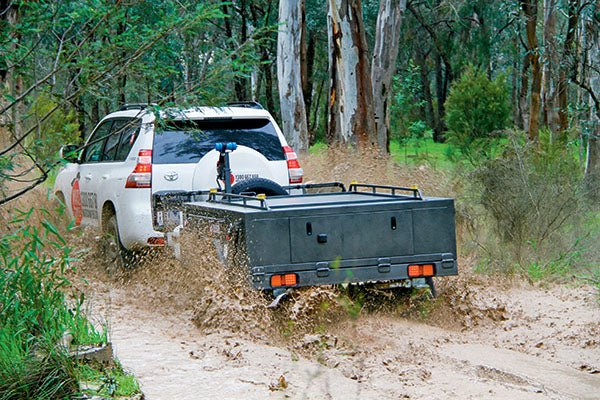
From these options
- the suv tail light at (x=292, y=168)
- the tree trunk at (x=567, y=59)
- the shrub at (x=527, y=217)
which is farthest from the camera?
the tree trunk at (x=567, y=59)

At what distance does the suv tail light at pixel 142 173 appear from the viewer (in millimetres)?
10711

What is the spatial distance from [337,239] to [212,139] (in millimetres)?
3208

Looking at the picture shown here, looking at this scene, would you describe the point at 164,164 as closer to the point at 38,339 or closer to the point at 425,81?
the point at 38,339

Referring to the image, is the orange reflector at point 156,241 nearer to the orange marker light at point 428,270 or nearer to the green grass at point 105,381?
the orange marker light at point 428,270

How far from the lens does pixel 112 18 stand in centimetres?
670

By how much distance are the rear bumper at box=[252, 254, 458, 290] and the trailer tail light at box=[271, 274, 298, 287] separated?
1.0 inches

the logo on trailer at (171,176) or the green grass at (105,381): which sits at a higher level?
the logo on trailer at (171,176)

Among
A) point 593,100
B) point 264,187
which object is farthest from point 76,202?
point 593,100

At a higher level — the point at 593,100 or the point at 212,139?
the point at 593,100

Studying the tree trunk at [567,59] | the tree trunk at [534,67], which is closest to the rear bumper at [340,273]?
the tree trunk at [567,59]

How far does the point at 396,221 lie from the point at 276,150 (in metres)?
3.20

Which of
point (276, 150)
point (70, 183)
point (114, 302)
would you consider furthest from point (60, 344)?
point (70, 183)

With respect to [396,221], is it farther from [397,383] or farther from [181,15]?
[181,15]

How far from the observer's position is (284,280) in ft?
27.1
